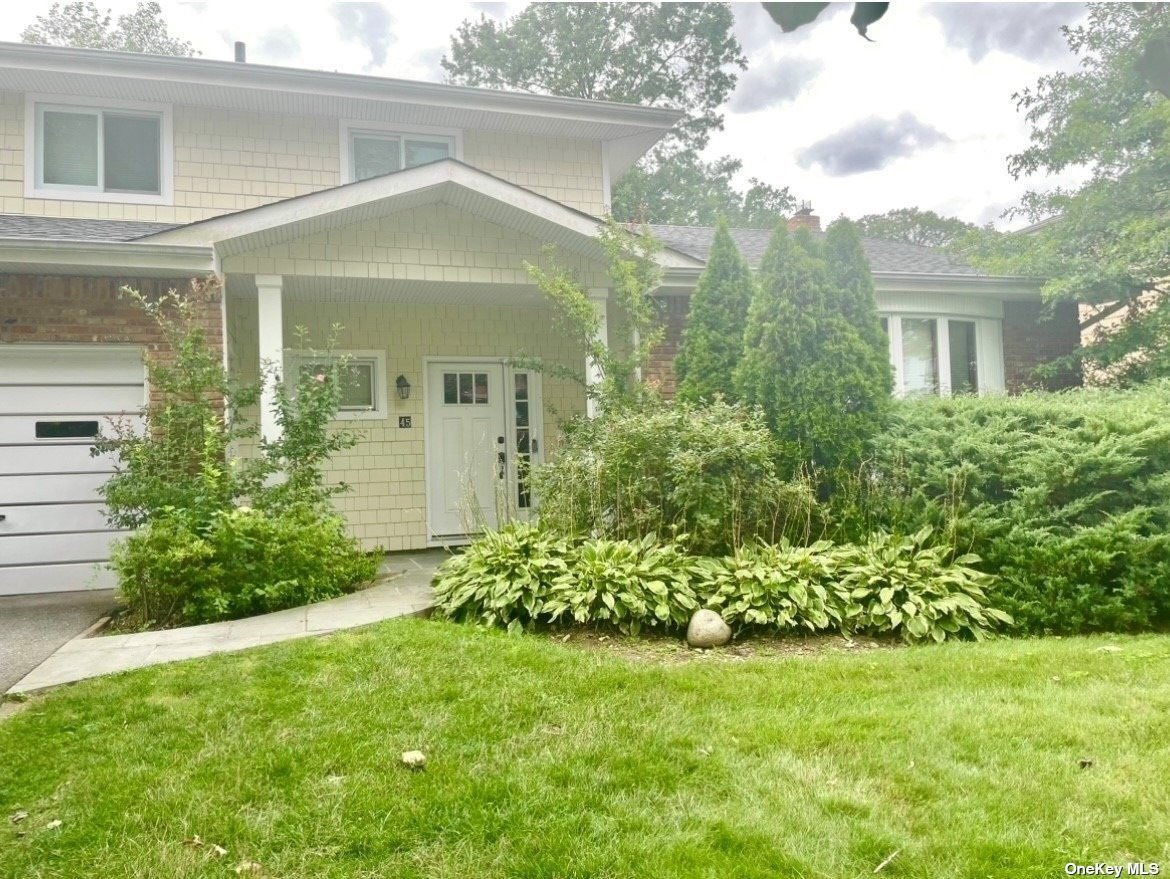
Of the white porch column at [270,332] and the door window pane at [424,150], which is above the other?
the door window pane at [424,150]

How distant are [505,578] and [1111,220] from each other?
9966 mm

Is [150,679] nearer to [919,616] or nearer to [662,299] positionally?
[919,616]

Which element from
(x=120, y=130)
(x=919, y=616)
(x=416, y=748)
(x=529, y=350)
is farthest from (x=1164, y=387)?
(x=120, y=130)

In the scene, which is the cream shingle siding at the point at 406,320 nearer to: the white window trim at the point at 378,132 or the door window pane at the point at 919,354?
the white window trim at the point at 378,132

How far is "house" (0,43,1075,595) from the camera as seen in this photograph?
296 inches

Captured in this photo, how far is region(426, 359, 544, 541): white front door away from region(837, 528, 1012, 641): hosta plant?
4843 mm

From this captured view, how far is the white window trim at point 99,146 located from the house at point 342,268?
0.8 inches

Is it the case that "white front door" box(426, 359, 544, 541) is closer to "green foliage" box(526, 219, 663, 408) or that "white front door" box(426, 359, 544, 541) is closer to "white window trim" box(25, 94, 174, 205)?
"green foliage" box(526, 219, 663, 408)

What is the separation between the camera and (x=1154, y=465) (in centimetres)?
600

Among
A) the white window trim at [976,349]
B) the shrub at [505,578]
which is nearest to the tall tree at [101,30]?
the white window trim at [976,349]

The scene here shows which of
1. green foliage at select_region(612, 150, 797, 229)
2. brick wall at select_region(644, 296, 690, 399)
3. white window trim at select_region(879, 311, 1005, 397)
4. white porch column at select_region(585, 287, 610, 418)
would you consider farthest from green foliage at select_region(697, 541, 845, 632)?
green foliage at select_region(612, 150, 797, 229)

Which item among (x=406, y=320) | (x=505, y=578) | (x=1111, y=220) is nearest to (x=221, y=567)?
(x=505, y=578)

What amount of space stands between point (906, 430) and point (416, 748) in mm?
Answer: 5292

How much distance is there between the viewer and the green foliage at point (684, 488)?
623 centimetres
